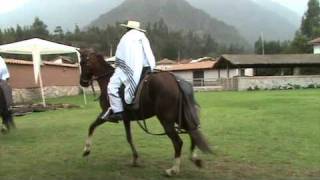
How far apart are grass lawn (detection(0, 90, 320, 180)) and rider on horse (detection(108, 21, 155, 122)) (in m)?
1.00

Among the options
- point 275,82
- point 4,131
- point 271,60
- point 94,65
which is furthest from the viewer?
point 271,60

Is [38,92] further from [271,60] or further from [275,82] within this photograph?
[271,60]

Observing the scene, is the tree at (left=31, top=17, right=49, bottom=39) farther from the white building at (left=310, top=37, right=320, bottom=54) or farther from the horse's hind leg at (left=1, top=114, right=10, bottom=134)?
the horse's hind leg at (left=1, top=114, right=10, bottom=134)

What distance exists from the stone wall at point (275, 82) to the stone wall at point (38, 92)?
48.6 feet

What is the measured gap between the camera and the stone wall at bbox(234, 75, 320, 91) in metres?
48.5

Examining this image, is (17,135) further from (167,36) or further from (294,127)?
(167,36)

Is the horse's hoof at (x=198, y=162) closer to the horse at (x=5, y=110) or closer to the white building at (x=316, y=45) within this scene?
the horse at (x=5, y=110)

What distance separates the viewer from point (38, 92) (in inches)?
1369

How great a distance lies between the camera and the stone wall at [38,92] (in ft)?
106

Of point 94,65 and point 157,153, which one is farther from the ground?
point 94,65

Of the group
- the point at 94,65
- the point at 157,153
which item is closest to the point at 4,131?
the point at 157,153

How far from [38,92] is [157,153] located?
26.3 metres

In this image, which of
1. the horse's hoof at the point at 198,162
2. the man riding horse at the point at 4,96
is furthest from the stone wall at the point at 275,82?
the horse's hoof at the point at 198,162

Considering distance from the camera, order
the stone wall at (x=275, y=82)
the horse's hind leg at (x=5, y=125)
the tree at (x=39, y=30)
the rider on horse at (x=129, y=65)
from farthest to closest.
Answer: the tree at (x=39, y=30) → the stone wall at (x=275, y=82) → the horse's hind leg at (x=5, y=125) → the rider on horse at (x=129, y=65)
